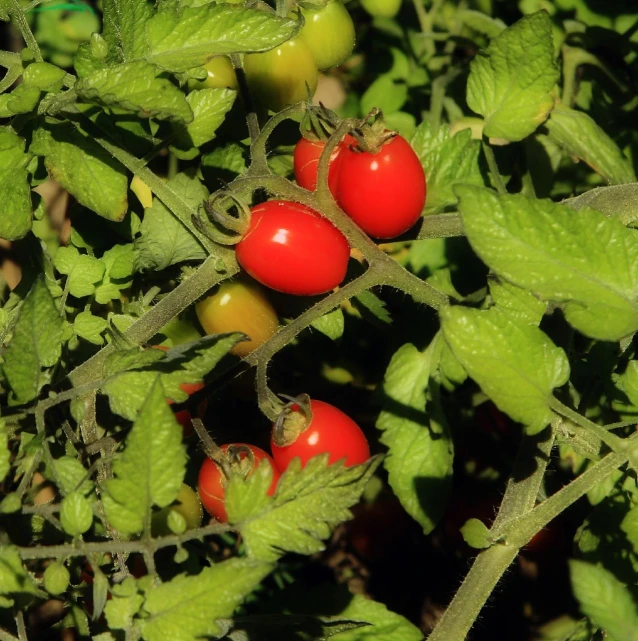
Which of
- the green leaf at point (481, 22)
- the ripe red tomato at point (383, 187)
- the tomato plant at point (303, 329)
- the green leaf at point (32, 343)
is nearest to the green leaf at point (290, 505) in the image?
the tomato plant at point (303, 329)

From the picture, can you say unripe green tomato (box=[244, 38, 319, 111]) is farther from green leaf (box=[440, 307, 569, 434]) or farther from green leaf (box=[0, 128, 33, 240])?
green leaf (box=[440, 307, 569, 434])

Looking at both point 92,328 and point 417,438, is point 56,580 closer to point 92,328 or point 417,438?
point 92,328

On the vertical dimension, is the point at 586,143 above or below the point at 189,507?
above

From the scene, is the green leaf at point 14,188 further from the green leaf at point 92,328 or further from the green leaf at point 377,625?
the green leaf at point 377,625

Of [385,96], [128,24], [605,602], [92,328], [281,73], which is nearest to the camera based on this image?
[605,602]

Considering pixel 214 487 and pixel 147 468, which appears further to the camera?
pixel 214 487

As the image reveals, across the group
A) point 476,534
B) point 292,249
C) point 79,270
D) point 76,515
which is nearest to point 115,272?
point 79,270
